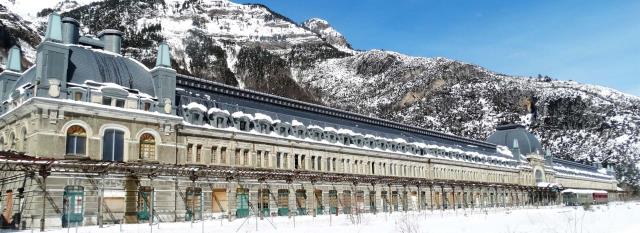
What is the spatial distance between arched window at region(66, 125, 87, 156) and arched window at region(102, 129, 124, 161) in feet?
4.49

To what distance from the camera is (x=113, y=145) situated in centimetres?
4025

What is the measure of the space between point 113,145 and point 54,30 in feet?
29.9

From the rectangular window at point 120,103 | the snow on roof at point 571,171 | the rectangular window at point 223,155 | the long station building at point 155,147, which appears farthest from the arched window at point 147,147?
the snow on roof at point 571,171

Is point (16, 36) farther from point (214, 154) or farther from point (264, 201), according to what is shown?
point (264, 201)

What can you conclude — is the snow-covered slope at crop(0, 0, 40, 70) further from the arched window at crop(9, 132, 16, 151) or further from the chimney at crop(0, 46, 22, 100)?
the arched window at crop(9, 132, 16, 151)

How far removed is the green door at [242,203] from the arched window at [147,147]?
9.00m

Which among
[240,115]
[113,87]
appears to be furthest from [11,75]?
[240,115]

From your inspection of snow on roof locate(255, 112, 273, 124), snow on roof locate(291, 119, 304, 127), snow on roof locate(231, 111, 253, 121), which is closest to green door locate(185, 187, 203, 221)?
snow on roof locate(231, 111, 253, 121)

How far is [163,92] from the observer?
44.7 metres

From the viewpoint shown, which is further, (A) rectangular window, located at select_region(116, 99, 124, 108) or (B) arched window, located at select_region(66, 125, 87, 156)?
(A) rectangular window, located at select_region(116, 99, 124, 108)

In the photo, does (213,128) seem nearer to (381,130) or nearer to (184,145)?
(184,145)

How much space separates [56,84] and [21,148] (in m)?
5.43

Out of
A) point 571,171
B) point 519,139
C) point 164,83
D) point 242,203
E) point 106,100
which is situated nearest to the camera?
point 106,100

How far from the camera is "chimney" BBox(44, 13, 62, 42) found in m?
39.1
